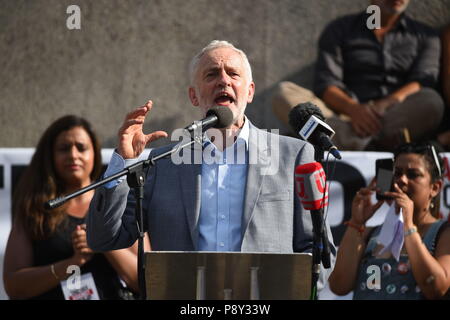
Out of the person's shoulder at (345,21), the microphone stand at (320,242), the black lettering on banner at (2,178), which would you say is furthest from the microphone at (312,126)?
the person's shoulder at (345,21)

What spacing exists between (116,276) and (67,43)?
230cm

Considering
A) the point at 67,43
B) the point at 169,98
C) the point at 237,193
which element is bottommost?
the point at 237,193

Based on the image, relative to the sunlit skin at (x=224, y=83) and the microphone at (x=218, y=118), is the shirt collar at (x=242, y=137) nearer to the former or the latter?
the sunlit skin at (x=224, y=83)

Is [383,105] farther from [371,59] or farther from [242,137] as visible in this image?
[242,137]

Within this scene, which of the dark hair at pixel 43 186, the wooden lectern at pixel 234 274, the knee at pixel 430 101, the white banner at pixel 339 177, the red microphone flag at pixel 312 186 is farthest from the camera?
the knee at pixel 430 101

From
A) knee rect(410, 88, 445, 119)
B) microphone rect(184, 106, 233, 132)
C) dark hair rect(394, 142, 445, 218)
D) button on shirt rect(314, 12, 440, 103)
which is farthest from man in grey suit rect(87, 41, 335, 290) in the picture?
button on shirt rect(314, 12, 440, 103)

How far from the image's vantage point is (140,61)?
5707 mm

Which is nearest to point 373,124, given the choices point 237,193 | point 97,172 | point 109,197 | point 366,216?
point 366,216

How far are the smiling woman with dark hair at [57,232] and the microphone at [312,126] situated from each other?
1.83 metres

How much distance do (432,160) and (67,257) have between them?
1.99 meters

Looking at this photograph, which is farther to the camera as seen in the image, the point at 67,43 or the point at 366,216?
the point at 67,43

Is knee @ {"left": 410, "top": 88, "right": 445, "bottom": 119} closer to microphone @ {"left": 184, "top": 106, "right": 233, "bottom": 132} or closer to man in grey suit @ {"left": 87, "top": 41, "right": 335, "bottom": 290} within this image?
man in grey suit @ {"left": 87, "top": 41, "right": 335, "bottom": 290}

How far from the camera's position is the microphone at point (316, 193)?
2252 mm
